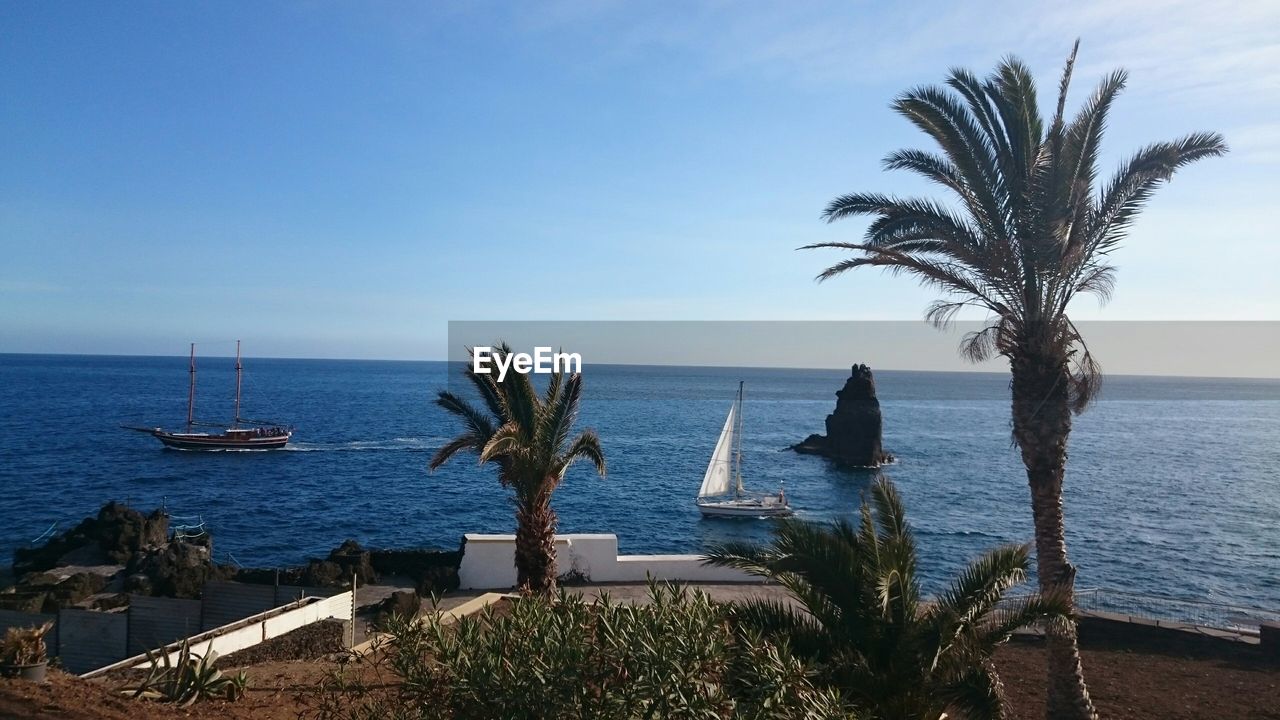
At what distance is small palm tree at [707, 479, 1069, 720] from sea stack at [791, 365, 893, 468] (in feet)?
210

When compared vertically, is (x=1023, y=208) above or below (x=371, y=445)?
above

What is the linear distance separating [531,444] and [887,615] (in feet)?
28.6

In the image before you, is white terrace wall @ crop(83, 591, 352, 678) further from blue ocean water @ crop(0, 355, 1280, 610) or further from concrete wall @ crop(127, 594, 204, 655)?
blue ocean water @ crop(0, 355, 1280, 610)

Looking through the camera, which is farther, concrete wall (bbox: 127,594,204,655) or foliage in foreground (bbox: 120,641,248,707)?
concrete wall (bbox: 127,594,204,655)

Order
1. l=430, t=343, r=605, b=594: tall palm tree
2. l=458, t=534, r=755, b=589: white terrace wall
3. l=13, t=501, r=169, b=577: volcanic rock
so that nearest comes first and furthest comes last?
1. l=430, t=343, r=605, b=594: tall palm tree
2. l=458, t=534, r=755, b=589: white terrace wall
3. l=13, t=501, r=169, b=577: volcanic rock

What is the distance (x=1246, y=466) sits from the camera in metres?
75.0

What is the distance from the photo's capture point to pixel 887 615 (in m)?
7.91

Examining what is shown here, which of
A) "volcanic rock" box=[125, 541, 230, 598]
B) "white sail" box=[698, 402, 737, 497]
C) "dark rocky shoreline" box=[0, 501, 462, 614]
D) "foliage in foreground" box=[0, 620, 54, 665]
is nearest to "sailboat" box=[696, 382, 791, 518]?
"white sail" box=[698, 402, 737, 497]

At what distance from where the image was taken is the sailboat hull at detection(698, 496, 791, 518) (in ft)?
152

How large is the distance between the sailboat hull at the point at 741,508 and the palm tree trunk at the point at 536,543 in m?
31.0

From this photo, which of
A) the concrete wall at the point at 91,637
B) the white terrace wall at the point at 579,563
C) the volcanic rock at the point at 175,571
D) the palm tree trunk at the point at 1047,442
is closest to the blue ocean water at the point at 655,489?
the volcanic rock at the point at 175,571

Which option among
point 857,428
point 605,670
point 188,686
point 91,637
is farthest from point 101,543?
point 857,428

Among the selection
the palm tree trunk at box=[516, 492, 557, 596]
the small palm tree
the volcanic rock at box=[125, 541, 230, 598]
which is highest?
the small palm tree

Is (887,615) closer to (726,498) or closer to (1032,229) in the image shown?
(1032,229)
